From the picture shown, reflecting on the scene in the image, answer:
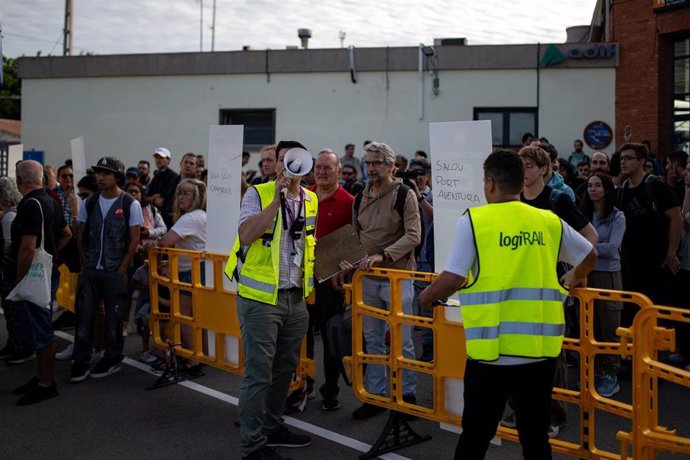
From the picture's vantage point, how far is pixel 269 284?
4.68 meters

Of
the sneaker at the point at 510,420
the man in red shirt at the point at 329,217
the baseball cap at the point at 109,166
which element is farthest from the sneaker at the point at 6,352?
the sneaker at the point at 510,420

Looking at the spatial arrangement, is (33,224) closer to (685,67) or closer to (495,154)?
(495,154)

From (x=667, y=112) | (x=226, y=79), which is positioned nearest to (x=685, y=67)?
(x=667, y=112)

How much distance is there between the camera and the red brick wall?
15.2 m

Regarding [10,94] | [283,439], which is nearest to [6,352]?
[283,439]

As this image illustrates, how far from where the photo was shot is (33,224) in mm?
6309

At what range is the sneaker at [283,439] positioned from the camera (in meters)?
5.15

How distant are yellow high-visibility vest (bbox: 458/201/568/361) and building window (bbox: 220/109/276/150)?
15021 mm

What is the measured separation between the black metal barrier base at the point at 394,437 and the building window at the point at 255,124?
1362 centimetres

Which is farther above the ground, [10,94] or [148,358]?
[10,94]

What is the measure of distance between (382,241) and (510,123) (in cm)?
1183

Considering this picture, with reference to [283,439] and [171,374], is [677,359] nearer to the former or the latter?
[283,439]

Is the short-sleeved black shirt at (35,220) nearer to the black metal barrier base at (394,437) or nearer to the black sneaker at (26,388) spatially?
the black sneaker at (26,388)

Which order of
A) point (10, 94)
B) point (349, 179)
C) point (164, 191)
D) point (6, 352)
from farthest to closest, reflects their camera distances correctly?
point (10, 94) → point (349, 179) → point (164, 191) → point (6, 352)
